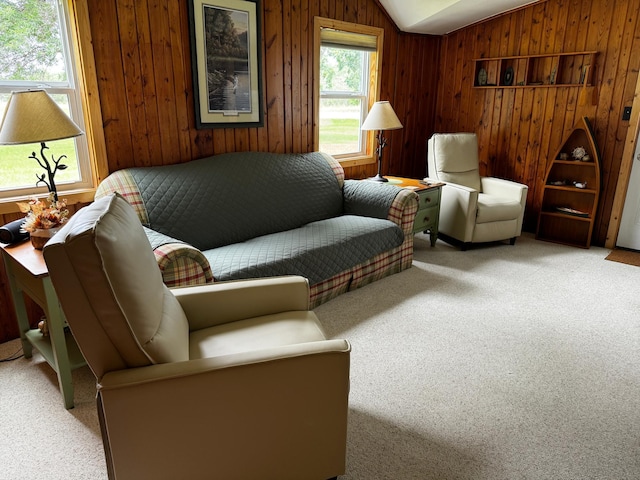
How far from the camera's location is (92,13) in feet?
7.80

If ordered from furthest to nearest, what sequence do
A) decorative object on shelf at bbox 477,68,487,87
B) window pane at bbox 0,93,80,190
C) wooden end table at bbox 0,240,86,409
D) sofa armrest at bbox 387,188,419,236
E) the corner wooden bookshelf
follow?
decorative object on shelf at bbox 477,68,487,87, the corner wooden bookshelf, sofa armrest at bbox 387,188,419,236, window pane at bbox 0,93,80,190, wooden end table at bbox 0,240,86,409

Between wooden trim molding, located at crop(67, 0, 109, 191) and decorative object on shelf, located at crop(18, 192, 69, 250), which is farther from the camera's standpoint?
wooden trim molding, located at crop(67, 0, 109, 191)

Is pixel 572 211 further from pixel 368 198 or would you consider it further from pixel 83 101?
pixel 83 101

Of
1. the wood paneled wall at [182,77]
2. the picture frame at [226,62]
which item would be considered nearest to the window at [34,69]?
the wood paneled wall at [182,77]

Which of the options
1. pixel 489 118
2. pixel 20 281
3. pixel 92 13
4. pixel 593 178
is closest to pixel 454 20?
pixel 489 118

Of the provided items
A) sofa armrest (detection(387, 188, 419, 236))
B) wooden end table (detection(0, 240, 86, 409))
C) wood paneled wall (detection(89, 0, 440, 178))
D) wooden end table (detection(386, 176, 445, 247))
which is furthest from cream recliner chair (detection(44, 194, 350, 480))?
wooden end table (detection(386, 176, 445, 247))

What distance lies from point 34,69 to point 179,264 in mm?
1346

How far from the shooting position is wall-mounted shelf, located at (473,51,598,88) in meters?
3.94

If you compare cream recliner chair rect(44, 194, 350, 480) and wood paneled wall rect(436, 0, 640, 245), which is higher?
wood paneled wall rect(436, 0, 640, 245)

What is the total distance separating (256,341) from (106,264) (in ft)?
2.13

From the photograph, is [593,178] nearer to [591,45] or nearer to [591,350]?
[591,45]

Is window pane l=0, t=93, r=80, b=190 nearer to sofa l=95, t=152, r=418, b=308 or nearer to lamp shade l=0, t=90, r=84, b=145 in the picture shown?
sofa l=95, t=152, r=418, b=308

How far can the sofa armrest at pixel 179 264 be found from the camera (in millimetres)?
2000

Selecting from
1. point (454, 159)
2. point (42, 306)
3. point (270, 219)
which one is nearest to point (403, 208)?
point (270, 219)
